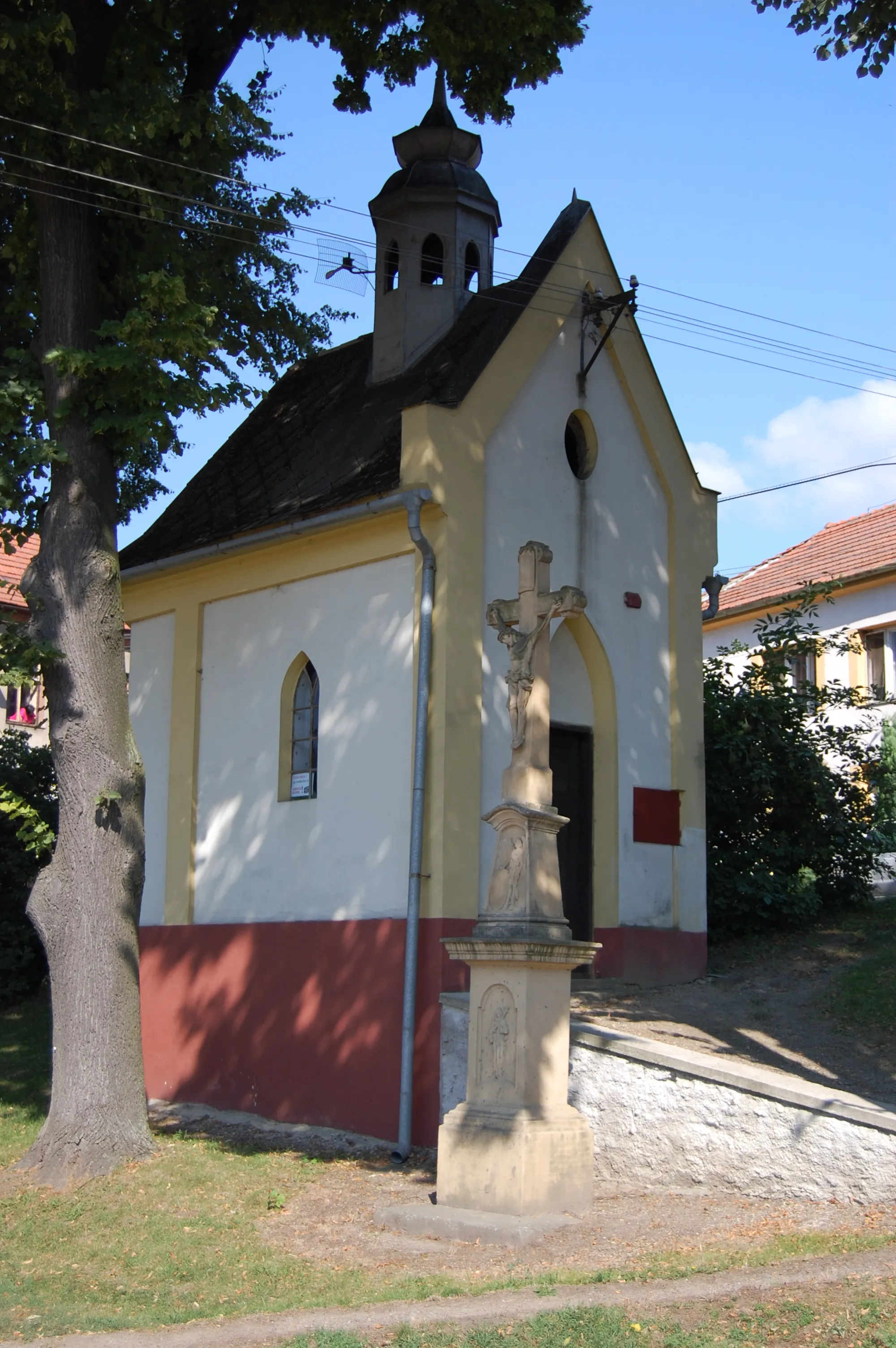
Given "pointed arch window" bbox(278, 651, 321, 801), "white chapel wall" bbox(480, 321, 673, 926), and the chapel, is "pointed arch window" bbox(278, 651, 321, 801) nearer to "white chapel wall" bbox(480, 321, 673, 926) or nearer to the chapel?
the chapel

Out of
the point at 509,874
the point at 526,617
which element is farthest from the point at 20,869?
the point at 509,874

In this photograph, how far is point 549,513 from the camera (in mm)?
13734

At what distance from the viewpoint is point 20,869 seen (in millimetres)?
20047

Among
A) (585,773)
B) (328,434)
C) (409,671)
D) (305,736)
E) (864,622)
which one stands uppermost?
(864,622)

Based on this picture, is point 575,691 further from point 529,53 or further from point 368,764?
point 529,53

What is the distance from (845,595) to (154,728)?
17242mm

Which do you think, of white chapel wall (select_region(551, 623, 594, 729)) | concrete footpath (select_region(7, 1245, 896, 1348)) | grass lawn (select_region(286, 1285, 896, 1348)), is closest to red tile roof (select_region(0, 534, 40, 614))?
white chapel wall (select_region(551, 623, 594, 729))

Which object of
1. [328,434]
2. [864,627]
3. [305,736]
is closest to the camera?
[305,736]

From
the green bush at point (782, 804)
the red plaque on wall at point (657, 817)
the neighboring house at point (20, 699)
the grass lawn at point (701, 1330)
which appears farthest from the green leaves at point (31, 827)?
the neighboring house at point (20, 699)

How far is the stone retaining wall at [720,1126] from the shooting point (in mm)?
8898

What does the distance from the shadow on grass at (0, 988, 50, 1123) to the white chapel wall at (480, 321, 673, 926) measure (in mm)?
5657

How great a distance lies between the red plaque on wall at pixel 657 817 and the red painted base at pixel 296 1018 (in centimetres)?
269

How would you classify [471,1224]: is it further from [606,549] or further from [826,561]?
[826,561]

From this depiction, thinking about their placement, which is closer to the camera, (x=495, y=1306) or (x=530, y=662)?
(x=495, y=1306)
